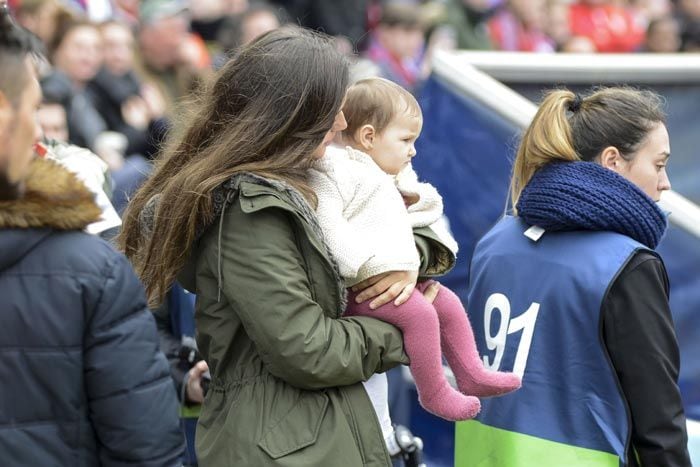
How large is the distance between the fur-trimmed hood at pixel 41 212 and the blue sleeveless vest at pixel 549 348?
1.23 meters

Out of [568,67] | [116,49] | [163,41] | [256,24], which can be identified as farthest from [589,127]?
[256,24]

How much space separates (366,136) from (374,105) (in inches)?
3.2

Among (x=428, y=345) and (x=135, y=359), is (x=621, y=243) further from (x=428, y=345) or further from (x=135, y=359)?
(x=135, y=359)

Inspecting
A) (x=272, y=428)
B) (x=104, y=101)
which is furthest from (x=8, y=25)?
(x=104, y=101)

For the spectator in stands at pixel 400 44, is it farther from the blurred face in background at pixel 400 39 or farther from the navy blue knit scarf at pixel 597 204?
the navy blue knit scarf at pixel 597 204

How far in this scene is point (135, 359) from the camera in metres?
2.57

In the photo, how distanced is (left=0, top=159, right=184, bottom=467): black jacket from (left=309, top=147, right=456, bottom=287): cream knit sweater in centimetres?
48

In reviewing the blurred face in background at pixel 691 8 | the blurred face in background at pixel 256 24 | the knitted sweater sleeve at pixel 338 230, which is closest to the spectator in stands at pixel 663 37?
the blurred face in background at pixel 691 8

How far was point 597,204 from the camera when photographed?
3.09 meters

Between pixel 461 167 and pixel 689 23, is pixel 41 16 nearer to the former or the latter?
pixel 461 167

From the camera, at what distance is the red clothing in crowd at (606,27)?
1305 centimetres

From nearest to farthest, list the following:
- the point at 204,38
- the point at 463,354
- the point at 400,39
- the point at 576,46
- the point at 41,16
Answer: the point at 463,354
the point at 41,16
the point at 204,38
the point at 400,39
the point at 576,46

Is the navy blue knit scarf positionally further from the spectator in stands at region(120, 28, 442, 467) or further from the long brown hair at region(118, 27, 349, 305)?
the long brown hair at region(118, 27, 349, 305)

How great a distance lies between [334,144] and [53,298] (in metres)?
0.92
